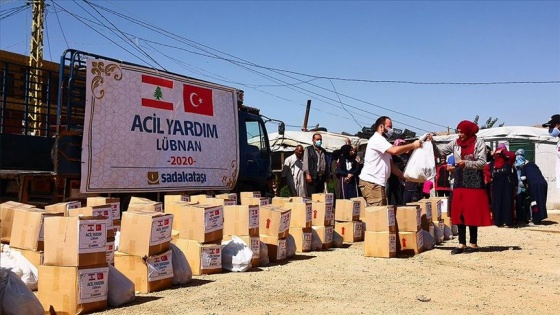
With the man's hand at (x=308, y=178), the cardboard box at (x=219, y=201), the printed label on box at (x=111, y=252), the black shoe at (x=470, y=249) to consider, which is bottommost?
the black shoe at (x=470, y=249)

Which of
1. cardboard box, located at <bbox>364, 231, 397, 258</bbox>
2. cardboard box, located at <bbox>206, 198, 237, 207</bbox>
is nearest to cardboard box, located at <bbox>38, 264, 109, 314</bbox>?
cardboard box, located at <bbox>206, 198, 237, 207</bbox>

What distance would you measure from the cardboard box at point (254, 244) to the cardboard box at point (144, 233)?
Answer: 4.50 ft

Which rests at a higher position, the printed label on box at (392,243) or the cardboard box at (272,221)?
the cardboard box at (272,221)

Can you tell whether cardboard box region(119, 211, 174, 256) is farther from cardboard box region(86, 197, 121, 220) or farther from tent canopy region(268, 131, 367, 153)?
tent canopy region(268, 131, 367, 153)

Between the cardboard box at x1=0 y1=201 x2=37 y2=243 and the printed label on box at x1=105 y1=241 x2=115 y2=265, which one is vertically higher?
the cardboard box at x1=0 y1=201 x2=37 y2=243

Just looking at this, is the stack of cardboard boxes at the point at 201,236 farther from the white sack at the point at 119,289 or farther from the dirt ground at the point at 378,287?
the white sack at the point at 119,289

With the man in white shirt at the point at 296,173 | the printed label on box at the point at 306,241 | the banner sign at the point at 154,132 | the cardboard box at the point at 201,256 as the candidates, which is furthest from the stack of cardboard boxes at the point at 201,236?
the man in white shirt at the point at 296,173

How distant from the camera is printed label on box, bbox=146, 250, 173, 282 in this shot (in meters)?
5.38

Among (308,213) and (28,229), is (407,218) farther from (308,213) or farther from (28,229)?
(28,229)

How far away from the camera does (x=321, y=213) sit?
28.4 feet

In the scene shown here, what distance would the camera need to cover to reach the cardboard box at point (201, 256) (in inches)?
244

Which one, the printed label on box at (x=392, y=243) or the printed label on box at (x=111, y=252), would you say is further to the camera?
the printed label on box at (x=392, y=243)

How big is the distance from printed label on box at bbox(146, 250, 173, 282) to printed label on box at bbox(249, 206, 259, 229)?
1.40 meters

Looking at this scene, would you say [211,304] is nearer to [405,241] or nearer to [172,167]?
[405,241]
